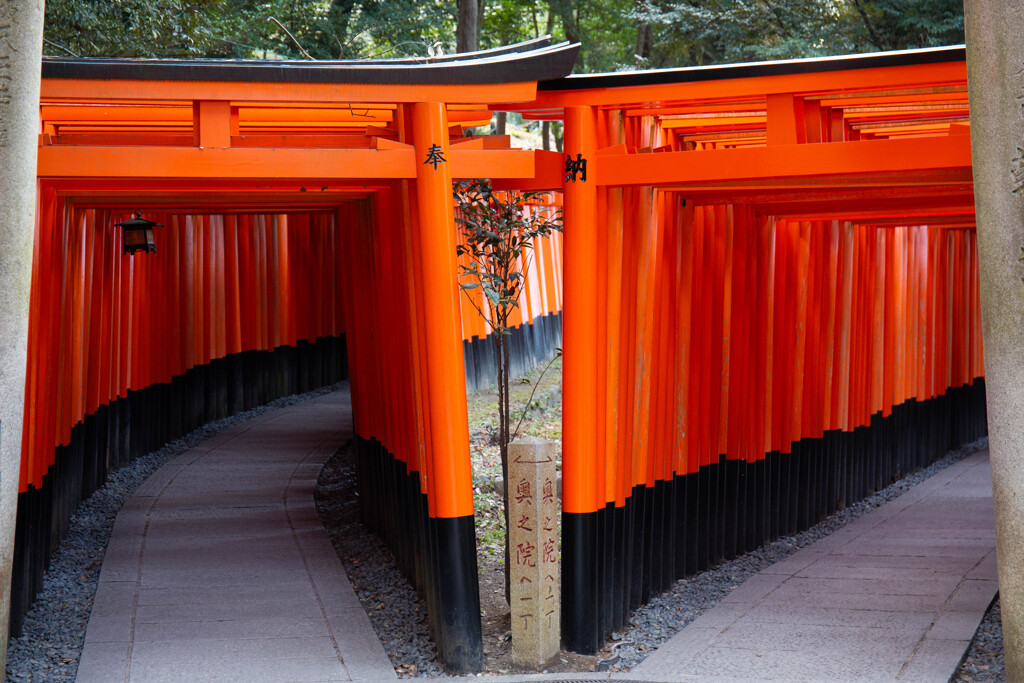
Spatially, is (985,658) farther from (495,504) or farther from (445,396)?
(495,504)

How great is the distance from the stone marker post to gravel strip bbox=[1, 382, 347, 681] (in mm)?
2333

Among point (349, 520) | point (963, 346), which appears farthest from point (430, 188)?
point (963, 346)

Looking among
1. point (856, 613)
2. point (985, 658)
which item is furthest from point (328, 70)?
point (985, 658)

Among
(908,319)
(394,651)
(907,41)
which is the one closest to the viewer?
(394,651)

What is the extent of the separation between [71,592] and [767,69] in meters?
5.41

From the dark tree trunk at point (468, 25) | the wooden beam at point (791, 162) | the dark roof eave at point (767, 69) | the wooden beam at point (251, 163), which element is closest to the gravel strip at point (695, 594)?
the wooden beam at point (791, 162)

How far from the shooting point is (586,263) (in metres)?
5.38

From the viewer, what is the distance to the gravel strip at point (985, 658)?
5020 mm

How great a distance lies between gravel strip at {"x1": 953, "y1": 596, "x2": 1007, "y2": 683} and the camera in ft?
16.5

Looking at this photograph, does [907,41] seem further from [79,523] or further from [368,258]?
[79,523]

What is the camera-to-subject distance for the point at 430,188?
505cm

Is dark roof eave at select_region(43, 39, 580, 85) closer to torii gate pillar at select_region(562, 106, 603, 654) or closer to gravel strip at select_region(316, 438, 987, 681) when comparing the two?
torii gate pillar at select_region(562, 106, 603, 654)

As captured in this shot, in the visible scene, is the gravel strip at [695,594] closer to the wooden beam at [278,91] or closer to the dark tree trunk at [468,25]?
the wooden beam at [278,91]

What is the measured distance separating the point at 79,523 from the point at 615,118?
18.6ft
